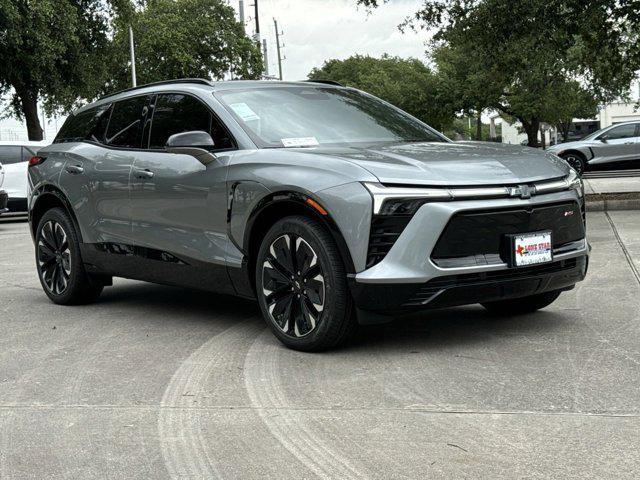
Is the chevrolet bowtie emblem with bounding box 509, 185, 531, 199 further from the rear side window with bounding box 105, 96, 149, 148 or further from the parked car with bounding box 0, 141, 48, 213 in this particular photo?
the parked car with bounding box 0, 141, 48, 213

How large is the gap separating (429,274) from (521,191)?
73cm

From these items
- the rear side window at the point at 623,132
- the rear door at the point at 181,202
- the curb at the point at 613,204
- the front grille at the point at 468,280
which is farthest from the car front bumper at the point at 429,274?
the rear side window at the point at 623,132

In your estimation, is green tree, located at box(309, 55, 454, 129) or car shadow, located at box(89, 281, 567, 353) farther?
green tree, located at box(309, 55, 454, 129)

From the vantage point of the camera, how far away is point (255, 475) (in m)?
3.58

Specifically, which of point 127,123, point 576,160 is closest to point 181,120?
point 127,123

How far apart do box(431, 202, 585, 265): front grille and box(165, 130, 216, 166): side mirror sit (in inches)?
68.6

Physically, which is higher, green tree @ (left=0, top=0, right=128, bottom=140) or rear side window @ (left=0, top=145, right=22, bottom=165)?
green tree @ (left=0, top=0, right=128, bottom=140)

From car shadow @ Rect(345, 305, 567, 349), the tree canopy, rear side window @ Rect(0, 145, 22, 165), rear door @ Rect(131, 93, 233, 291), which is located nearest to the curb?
car shadow @ Rect(345, 305, 567, 349)

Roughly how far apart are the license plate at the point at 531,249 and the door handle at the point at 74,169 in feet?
12.0

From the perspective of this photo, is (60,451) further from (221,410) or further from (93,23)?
(93,23)

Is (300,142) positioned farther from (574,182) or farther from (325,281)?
(574,182)

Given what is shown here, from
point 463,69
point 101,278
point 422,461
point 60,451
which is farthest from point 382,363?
point 463,69

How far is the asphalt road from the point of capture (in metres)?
3.70

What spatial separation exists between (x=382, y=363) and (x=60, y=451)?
1.93m
